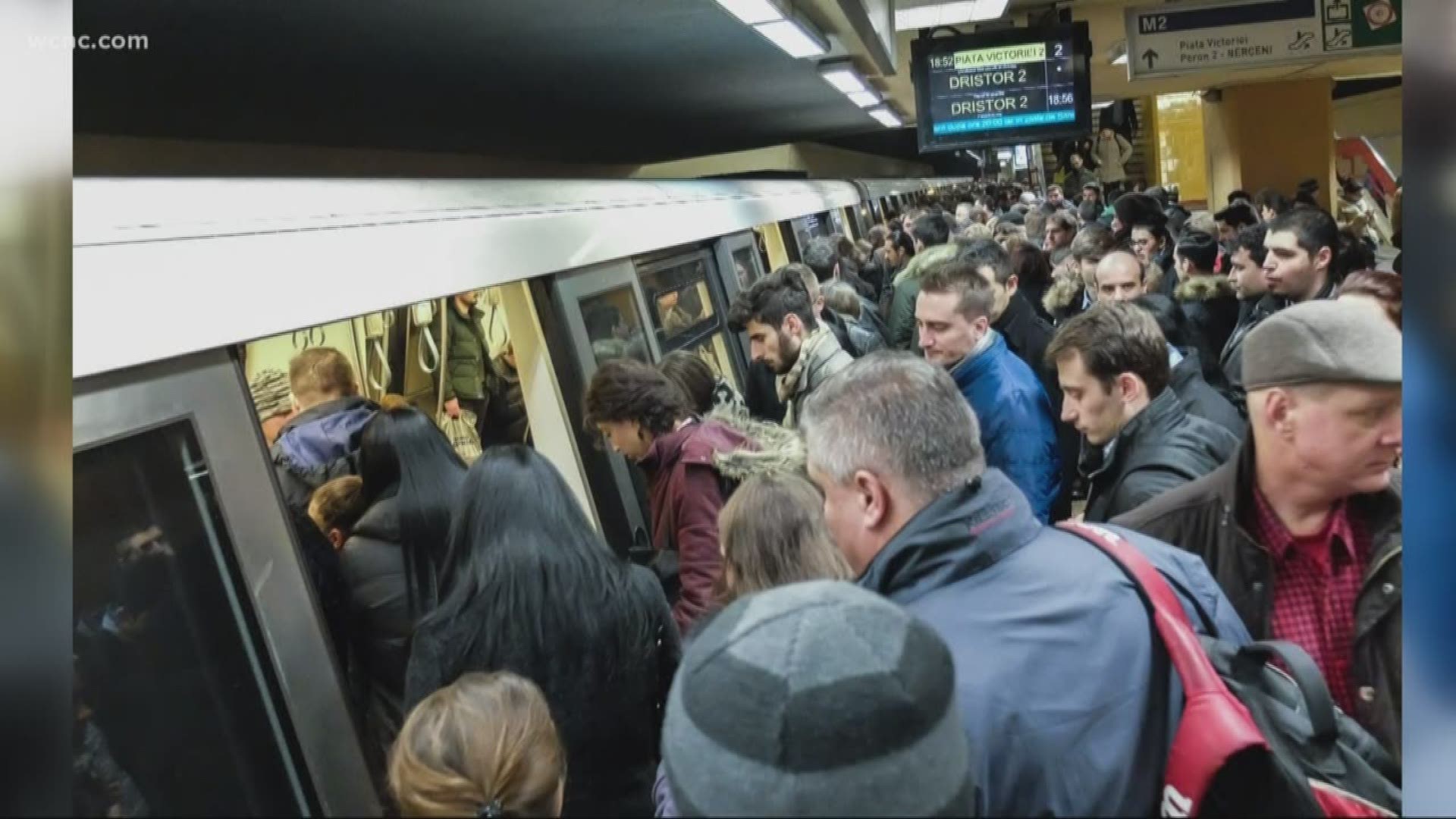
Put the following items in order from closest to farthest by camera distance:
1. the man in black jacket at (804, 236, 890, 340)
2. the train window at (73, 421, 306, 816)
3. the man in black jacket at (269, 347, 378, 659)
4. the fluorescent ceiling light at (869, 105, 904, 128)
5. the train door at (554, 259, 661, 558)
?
the train window at (73, 421, 306, 816) → the man in black jacket at (269, 347, 378, 659) → the train door at (554, 259, 661, 558) → the man in black jacket at (804, 236, 890, 340) → the fluorescent ceiling light at (869, 105, 904, 128)

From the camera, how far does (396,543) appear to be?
2770 millimetres

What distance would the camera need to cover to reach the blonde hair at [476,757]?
164 cm

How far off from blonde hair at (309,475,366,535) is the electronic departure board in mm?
6731

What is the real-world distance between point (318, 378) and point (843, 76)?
15.4 ft

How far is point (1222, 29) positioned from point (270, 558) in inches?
326

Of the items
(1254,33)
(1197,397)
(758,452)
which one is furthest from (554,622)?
(1254,33)

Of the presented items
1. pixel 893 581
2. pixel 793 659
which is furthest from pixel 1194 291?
pixel 793 659

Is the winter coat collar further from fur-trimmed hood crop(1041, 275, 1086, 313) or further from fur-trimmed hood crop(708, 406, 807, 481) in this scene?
fur-trimmed hood crop(1041, 275, 1086, 313)

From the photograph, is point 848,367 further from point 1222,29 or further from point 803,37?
point 1222,29

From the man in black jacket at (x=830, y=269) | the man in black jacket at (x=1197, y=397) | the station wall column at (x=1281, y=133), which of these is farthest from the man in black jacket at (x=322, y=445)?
the station wall column at (x=1281, y=133)

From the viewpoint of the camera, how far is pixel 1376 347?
63.6 inches

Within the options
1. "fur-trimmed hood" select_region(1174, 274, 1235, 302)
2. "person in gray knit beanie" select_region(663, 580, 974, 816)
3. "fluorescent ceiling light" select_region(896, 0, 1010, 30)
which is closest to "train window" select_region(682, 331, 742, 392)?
"fur-trimmed hood" select_region(1174, 274, 1235, 302)

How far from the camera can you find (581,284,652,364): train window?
13.2 feet

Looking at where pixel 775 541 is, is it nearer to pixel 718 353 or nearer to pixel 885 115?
pixel 718 353
